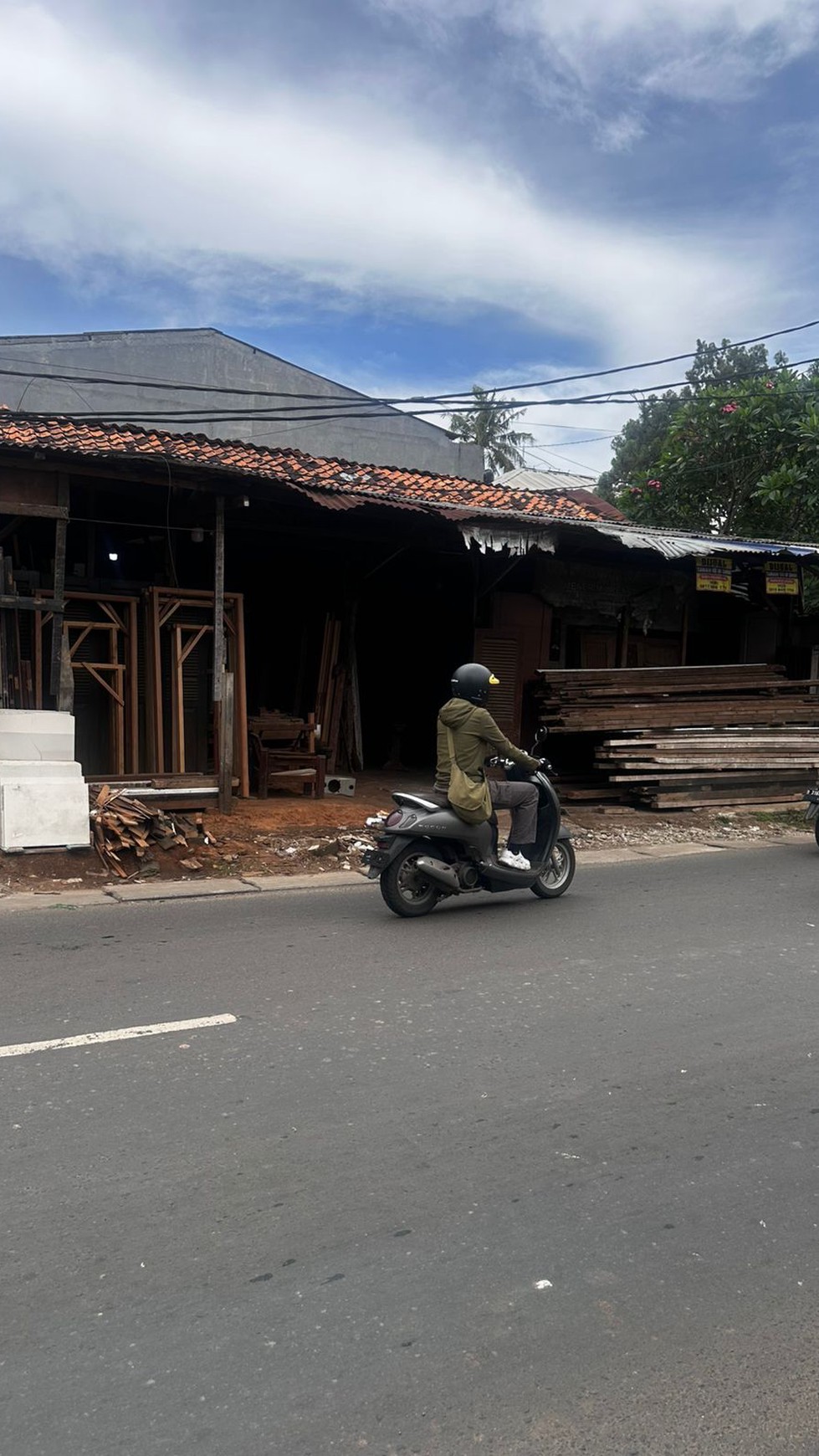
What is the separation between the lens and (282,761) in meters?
12.7

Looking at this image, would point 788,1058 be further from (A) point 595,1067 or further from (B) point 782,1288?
(B) point 782,1288

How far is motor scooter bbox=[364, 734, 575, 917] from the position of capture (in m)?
7.12

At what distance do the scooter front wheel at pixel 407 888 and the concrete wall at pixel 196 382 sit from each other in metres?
17.2

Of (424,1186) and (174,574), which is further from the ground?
(174,574)

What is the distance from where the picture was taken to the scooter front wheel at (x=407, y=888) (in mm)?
7129

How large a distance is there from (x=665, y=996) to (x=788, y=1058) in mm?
930

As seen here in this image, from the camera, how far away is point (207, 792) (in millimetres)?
11055

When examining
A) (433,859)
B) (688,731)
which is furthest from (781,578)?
(433,859)

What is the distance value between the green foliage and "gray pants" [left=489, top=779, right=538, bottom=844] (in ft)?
40.5

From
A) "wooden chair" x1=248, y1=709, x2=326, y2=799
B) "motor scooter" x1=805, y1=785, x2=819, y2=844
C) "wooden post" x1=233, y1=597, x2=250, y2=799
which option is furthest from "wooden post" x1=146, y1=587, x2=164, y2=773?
"motor scooter" x1=805, y1=785, x2=819, y2=844

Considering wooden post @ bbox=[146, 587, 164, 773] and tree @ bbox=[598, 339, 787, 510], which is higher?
tree @ bbox=[598, 339, 787, 510]

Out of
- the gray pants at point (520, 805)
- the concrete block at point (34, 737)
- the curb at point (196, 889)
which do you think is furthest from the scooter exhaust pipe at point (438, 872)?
the concrete block at point (34, 737)

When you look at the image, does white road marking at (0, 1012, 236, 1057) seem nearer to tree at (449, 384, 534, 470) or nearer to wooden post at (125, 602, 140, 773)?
wooden post at (125, 602, 140, 773)

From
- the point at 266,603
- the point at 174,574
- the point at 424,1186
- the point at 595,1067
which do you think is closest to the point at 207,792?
the point at 174,574
